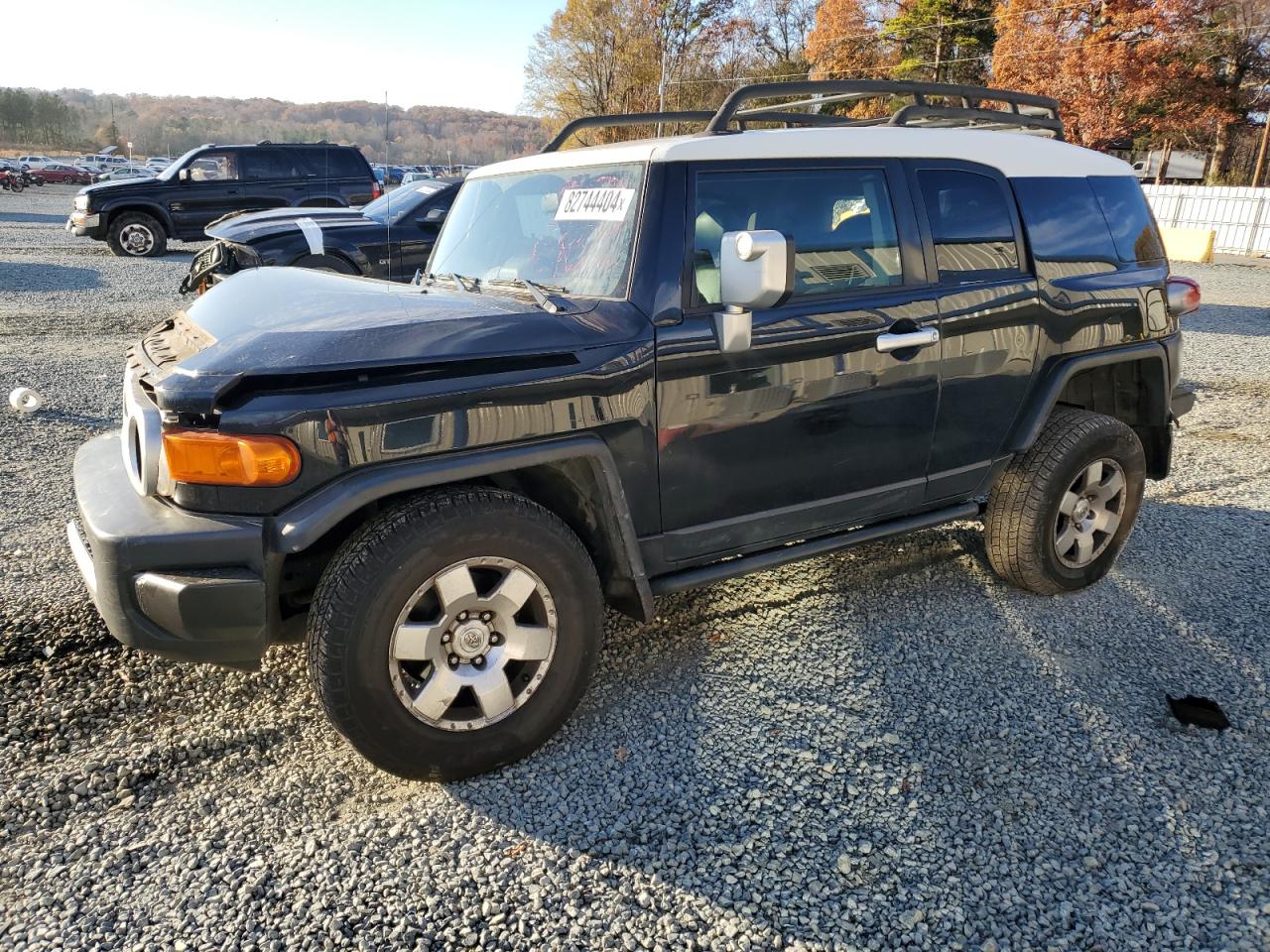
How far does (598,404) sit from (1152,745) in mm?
2209

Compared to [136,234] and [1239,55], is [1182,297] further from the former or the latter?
[1239,55]

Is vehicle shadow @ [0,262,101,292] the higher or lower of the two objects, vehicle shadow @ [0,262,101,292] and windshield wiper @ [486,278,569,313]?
the lower

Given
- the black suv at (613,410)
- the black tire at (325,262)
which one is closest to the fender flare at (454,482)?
the black suv at (613,410)

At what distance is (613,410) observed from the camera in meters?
2.75

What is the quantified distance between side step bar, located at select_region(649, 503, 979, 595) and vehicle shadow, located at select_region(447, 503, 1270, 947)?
44 cm

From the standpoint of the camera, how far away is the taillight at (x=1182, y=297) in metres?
4.07

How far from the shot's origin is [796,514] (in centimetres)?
327

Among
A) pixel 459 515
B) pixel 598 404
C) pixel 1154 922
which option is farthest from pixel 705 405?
pixel 1154 922

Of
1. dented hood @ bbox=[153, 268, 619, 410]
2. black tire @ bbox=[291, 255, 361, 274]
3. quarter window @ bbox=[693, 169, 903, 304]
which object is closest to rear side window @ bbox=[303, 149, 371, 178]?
black tire @ bbox=[291, 255, 361, 274]

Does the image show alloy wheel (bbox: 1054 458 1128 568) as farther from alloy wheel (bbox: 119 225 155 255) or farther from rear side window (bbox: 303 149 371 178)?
alloy wheel (bbox: 119 225 155 255)

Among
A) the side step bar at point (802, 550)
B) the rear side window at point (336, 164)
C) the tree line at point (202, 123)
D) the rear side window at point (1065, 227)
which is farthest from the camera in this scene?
the rear side window at point (336, 164)

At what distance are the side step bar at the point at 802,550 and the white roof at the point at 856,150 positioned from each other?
144 centimetres

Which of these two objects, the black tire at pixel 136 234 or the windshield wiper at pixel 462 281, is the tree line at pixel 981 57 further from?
the windshield wiper at pixel 462 281

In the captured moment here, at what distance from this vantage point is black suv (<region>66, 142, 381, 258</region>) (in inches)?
593
